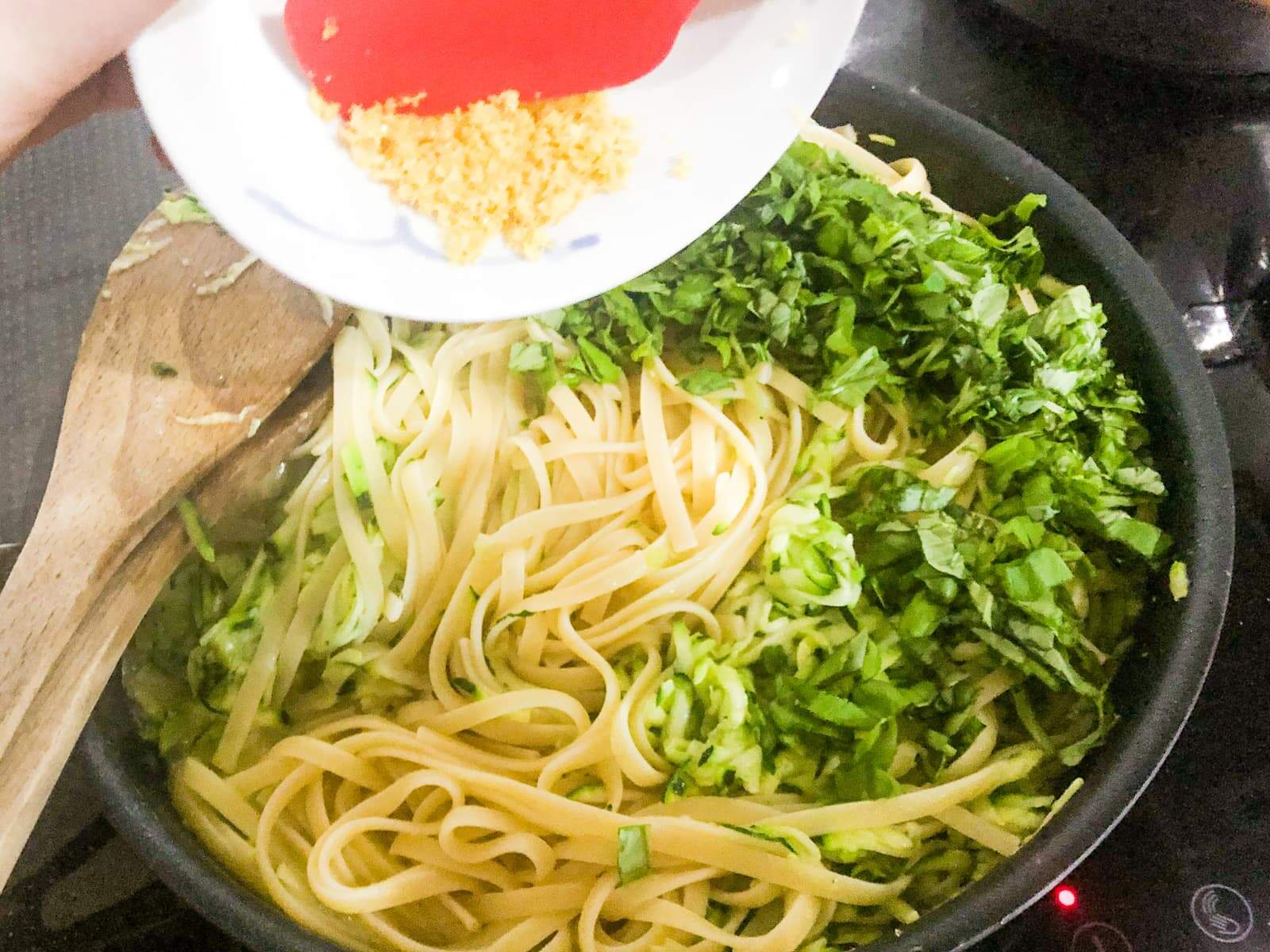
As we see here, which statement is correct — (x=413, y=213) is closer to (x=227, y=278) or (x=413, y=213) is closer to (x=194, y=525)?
(x=227, y=278)

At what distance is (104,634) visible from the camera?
110cm

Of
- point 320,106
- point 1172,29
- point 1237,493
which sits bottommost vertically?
point 1237,493

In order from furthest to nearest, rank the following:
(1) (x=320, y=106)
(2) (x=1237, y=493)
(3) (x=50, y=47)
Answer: (2) (x=1237, y=493)
(1) (x=320, y=106)
(3) (x=50, y=47)

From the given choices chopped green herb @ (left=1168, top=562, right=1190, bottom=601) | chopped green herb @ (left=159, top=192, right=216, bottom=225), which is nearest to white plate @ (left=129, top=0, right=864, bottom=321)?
chopped green herb @ (left=159, top=192, right=216, bottom=225)

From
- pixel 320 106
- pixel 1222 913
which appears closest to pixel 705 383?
pixel 320 106

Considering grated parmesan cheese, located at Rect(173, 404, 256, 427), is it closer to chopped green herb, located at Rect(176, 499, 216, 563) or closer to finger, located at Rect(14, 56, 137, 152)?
chopped green herb, located at Rect(176, 499, 216, 563)

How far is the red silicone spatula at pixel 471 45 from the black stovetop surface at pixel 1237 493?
3.05 feet

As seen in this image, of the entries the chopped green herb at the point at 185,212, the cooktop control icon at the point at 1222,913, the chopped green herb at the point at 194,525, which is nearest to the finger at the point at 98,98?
the chopped green herb at the point at 185,212

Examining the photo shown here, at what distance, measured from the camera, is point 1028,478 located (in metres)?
1.26

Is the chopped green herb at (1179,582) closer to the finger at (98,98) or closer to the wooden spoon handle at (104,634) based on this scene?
the wooden spoon handle at (104,634)

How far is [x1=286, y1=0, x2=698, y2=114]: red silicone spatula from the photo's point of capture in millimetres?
1047

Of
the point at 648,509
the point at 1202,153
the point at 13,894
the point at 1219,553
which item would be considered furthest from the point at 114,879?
the point at 1202,153

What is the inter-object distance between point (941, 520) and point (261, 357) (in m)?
0.92

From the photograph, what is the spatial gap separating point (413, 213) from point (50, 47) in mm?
363
